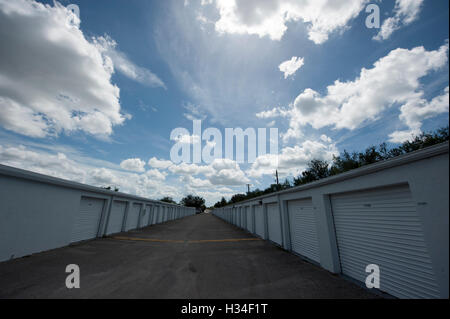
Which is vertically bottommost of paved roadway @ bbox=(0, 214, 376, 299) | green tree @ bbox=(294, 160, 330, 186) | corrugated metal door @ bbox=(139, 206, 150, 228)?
paved roadway @ bbox=(0, 214, 376, 299)

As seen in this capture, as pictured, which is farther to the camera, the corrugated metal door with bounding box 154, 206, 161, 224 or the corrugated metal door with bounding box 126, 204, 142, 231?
the corrugated metal door with bounding box 154, 206, 161, 224

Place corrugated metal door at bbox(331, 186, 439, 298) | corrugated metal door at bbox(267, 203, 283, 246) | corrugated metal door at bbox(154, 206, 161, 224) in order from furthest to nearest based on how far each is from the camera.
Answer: corrugated metal door at bbox(154, 206, 161, 224) < corrugated metal door at bbox(267, 203, 283, 246) < corrugated metal door at bbox(331, 186, 439, 298)

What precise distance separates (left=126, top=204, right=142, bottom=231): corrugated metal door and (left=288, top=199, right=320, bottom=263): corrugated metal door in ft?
46.4

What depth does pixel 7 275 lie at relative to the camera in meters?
4.73

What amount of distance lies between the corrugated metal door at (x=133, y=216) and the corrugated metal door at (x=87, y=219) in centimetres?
425

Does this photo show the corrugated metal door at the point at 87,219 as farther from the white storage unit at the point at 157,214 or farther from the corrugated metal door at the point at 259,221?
the white storage unit at the point at 157,214

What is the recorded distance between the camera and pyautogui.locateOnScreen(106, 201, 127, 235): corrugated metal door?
12.3 metres

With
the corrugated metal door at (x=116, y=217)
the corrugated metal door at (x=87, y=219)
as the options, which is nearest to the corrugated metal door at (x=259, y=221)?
the corrugated metal door at (x=116, y=217)

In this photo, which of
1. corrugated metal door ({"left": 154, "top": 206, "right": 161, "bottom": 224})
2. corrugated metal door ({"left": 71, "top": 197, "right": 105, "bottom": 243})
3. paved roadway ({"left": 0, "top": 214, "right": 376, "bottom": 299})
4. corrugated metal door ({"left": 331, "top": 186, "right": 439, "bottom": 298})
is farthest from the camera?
corrugated metal door ({"left": 154, "top": 206, "right": 161, "bottom": 224})

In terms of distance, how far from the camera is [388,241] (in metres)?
4.07

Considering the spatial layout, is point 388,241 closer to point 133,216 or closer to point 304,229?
point 304,229

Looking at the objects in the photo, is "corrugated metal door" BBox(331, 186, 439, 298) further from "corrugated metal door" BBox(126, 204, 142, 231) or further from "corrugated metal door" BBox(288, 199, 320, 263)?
"corrugated metal door" BBox(126, 204, 142, 231)

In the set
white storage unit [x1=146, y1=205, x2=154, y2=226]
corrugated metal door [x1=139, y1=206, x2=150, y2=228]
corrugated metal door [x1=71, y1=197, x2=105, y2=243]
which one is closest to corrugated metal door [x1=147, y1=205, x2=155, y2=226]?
white storage unit [x1=146, y1=205, x2=154, y2=226]

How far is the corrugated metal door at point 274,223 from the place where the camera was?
9492mm
